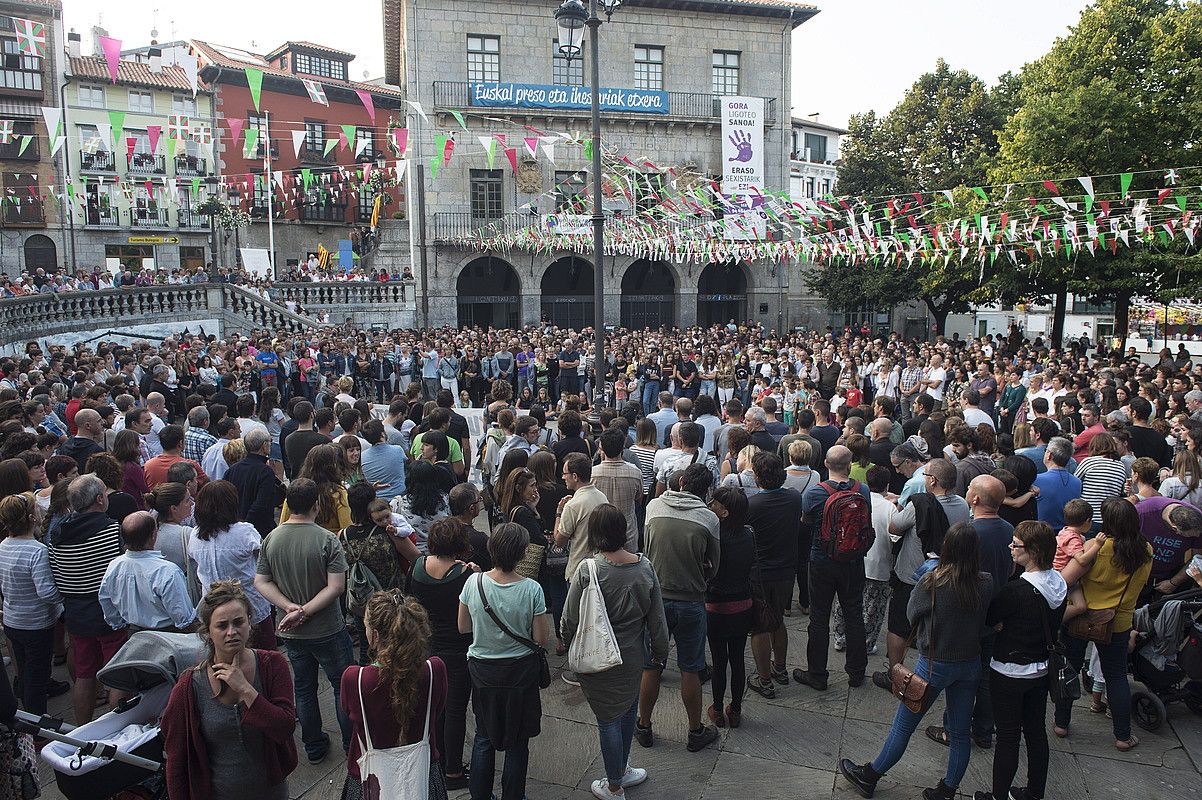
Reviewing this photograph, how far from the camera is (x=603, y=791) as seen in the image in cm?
425

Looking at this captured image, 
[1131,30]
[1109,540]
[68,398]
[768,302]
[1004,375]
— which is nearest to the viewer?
[1109,540]

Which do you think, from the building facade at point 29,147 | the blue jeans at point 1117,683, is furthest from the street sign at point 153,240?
the blue jeans at point 1117,683

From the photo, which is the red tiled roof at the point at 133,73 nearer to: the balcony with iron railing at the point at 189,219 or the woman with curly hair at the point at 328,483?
the balcony with iron railing at the point at 189,219

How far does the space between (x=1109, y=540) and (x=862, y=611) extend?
5.78ft

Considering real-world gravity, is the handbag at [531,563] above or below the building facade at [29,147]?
below

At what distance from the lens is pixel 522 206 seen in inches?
1180

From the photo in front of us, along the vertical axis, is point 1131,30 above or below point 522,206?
above

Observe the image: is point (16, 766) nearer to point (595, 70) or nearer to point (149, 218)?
point (595, 70)

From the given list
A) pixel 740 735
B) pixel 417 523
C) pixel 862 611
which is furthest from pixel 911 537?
pixel 417 523

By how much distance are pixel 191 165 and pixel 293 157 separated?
15.9ft

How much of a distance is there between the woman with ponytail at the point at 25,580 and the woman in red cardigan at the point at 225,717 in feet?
7.41

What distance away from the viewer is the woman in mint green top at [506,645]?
3.79m

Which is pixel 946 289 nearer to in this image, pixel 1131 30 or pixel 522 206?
pixel 1131 30

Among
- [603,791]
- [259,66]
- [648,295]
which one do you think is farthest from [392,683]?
[259,66]
